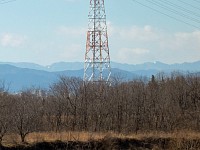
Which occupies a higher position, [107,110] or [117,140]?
[107,110]

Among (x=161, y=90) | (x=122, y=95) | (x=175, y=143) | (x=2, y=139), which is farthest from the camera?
(x=161, y=90)

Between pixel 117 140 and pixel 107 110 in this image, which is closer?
pixel 117 140

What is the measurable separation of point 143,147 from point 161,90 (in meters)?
12.9

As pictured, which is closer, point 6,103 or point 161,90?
point 6,103

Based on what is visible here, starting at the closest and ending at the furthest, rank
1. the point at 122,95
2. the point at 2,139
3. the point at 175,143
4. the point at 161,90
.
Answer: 1. the point at 2,139
2. the point at 175,143
3. the point at 122,95
4. the point at 161,90

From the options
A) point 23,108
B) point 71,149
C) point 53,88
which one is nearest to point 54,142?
point 71,149

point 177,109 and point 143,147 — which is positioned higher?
point 177,109

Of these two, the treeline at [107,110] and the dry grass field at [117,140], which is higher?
A: the treeline at [107,110]

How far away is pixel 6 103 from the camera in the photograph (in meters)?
26.3

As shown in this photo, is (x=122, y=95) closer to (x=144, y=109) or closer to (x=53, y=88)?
(x=144, y=109)

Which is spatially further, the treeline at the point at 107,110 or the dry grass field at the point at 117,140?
the treeline at the point at 107,110

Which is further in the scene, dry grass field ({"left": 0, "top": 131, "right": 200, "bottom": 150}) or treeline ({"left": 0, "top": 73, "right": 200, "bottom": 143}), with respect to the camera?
treeline ({"left": 0, "top": 73, "right": 200, "bottom": 143})

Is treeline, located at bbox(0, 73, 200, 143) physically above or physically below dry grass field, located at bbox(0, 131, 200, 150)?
above

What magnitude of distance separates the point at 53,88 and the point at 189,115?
11.8m
